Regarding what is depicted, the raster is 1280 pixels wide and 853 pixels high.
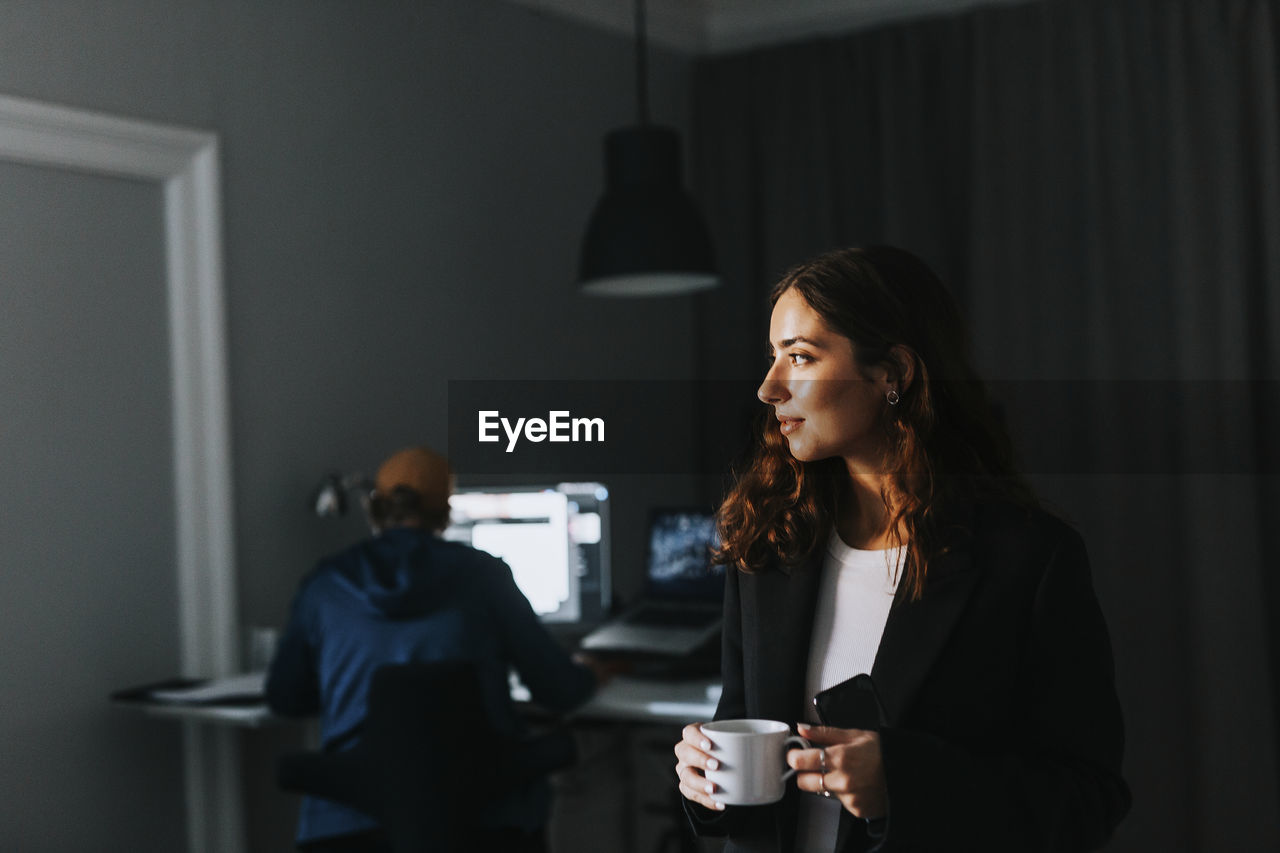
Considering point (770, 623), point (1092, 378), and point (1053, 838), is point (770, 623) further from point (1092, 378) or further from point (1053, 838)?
point (1092, 378)

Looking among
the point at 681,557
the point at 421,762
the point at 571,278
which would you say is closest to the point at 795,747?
the point at 421,762

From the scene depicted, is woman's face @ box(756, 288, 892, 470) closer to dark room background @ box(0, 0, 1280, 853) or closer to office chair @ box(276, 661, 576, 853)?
office chair @ box(276, 661, 576, 853)

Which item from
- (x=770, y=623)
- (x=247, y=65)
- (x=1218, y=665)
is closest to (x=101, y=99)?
(x=247, y=65)

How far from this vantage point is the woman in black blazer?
1.05 meters

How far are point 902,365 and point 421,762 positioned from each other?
1.39 metres

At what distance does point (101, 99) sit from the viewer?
271 cm

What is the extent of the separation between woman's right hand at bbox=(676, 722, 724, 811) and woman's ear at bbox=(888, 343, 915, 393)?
36 cm

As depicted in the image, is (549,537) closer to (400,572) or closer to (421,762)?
(400,572)

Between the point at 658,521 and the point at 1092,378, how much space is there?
1.39 metres

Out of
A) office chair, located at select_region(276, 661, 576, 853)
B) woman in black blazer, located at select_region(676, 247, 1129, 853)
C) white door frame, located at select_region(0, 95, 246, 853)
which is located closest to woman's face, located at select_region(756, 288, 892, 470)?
woman in black blazer, located at select_region(676, 247, 1129, 853)

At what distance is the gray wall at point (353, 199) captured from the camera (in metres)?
2.87

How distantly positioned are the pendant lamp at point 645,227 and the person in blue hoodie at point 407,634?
80 centimetres

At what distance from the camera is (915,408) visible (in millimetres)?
1176

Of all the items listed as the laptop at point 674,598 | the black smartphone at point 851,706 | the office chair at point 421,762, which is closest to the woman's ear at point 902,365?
the black smartphone at point 851,706
